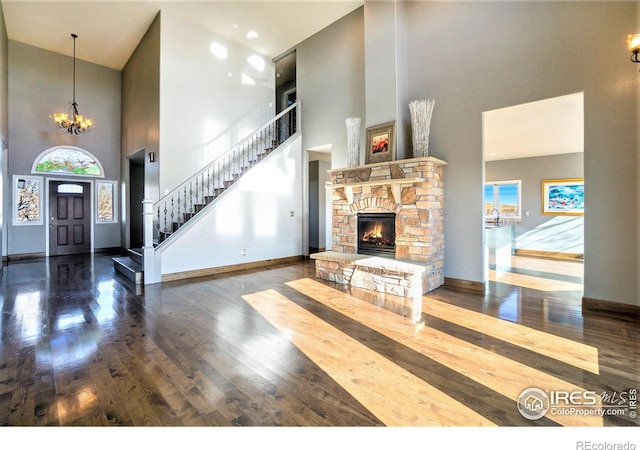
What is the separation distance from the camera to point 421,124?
475 centimetres

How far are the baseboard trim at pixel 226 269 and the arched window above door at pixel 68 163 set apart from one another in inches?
228

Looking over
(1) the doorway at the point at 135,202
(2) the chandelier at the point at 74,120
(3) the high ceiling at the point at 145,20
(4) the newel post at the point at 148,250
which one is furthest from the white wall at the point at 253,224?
(2) the chandelier at the point at 74,120

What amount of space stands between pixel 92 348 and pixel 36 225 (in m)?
7.91

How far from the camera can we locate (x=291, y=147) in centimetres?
739

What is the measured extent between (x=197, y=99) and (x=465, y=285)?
6664 mm

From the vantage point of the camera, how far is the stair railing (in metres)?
6.42

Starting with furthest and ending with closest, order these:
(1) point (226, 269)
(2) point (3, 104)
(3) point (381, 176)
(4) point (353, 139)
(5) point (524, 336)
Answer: (2) point (3, 104) → (1) point (226, 269) → (4) point (353, 139) → (3) point (381, 176) → (5) point (524, 336)

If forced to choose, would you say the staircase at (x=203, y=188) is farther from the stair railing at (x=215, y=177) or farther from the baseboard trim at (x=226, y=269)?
the baseboard trim at (x=226, y=269)

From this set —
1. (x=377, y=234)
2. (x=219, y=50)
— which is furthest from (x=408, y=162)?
(x=219, y=50)

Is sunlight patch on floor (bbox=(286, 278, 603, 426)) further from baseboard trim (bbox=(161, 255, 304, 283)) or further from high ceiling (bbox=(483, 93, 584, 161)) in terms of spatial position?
high ceiling (bbox=(483, 93, 584, 161))

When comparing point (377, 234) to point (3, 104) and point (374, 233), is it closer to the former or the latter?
point (374, 233)
